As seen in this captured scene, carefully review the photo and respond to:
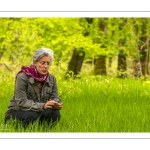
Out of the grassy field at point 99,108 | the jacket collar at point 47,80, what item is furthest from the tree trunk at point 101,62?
the jacket collar at point 47,80

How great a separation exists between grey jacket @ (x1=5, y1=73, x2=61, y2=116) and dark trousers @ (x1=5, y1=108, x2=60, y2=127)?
68mm

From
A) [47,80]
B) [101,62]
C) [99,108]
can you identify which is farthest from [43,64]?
[101,62]

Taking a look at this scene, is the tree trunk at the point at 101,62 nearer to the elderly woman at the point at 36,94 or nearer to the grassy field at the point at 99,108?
the grassy field at the point at 99,108

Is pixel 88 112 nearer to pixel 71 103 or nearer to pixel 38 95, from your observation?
pixel 71 103

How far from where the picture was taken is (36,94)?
5938 mm

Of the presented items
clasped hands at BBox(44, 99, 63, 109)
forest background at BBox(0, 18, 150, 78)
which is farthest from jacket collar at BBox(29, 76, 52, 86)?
forest background at BBox(0, 18, 150, 78)

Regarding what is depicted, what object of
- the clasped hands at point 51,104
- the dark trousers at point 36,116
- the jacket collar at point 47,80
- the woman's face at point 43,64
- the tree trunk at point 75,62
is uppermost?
the tree trunk at point 75,62

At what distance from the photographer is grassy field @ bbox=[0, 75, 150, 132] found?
5.93 m

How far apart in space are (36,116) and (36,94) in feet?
1.10

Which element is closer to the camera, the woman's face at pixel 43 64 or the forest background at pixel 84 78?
the woman's face at pixel 43 64

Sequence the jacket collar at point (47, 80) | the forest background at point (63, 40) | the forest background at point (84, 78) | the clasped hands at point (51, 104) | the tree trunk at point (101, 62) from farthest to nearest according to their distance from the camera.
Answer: the tree trunk at point (101, 62) < the forest background at point (63, 40) < the forest background at point (84, 78) < the jacket collar at point (47, 80) < the clasped hands at point (51, 104)

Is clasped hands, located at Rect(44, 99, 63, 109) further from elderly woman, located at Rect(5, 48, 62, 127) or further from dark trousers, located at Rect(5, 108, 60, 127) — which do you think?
dark trousers, located at Rect(5, 108, 60, 127)

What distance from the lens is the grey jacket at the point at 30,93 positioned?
5.79 meters
